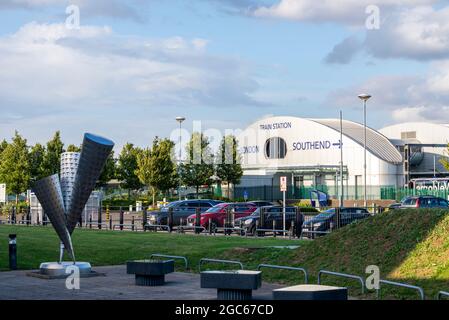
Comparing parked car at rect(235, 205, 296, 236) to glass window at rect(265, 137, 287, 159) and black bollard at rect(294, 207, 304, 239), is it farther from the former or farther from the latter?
glass window at rect(265, 137, 287, 159)

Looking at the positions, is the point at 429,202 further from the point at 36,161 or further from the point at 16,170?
the point at 36,161

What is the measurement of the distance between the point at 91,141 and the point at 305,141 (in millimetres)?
68581

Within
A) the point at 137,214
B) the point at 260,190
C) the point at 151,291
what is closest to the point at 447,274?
the point at 151,291

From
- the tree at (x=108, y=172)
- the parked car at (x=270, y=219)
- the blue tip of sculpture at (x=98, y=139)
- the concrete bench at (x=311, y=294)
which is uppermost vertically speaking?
the tree at (x=108, y=172)

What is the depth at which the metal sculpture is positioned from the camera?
17.9 m

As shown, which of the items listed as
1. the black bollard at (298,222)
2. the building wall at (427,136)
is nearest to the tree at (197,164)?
the building wall at (427,136)

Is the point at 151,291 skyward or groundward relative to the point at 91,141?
groundward

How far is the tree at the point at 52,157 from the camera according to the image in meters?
68.1

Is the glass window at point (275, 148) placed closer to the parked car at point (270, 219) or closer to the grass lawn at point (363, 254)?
the parked car at point (270, 219)

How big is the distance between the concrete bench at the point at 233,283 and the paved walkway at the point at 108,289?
28.5 inches

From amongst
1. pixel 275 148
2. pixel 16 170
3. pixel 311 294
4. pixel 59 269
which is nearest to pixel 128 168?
pixel 16 170
